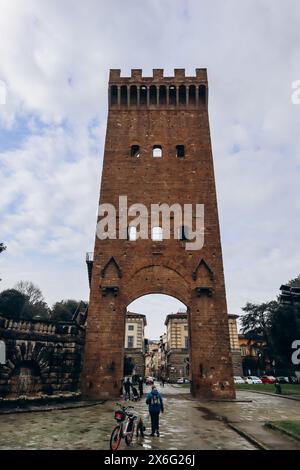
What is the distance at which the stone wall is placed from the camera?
15914mm

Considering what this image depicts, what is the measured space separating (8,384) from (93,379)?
5215 millimetres

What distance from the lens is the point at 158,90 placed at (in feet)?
85.4

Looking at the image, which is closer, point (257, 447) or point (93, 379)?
point (257, 447)

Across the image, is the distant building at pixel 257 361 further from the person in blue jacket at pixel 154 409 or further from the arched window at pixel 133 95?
the person in blue jacket at pixel 154 409

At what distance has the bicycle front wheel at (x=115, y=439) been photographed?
24.1 feet

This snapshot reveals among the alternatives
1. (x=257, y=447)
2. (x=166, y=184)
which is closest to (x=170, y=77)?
(x=166, y=184)

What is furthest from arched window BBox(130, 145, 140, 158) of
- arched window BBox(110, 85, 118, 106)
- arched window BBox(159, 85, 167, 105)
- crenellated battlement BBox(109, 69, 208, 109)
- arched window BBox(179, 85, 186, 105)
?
arched window BBox(179, 85, 186, 105)

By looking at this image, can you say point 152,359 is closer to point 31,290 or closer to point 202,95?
point 31,290

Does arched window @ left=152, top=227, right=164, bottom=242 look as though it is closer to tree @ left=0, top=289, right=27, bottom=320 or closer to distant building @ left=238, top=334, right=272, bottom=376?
tree @ left=0, top=289, right=27, bottom=320

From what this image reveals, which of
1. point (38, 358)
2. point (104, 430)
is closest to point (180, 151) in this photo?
point (38, 358)

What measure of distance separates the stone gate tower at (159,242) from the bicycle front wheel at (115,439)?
12.3 metres

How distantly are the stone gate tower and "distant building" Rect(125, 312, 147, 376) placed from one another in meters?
30.2
